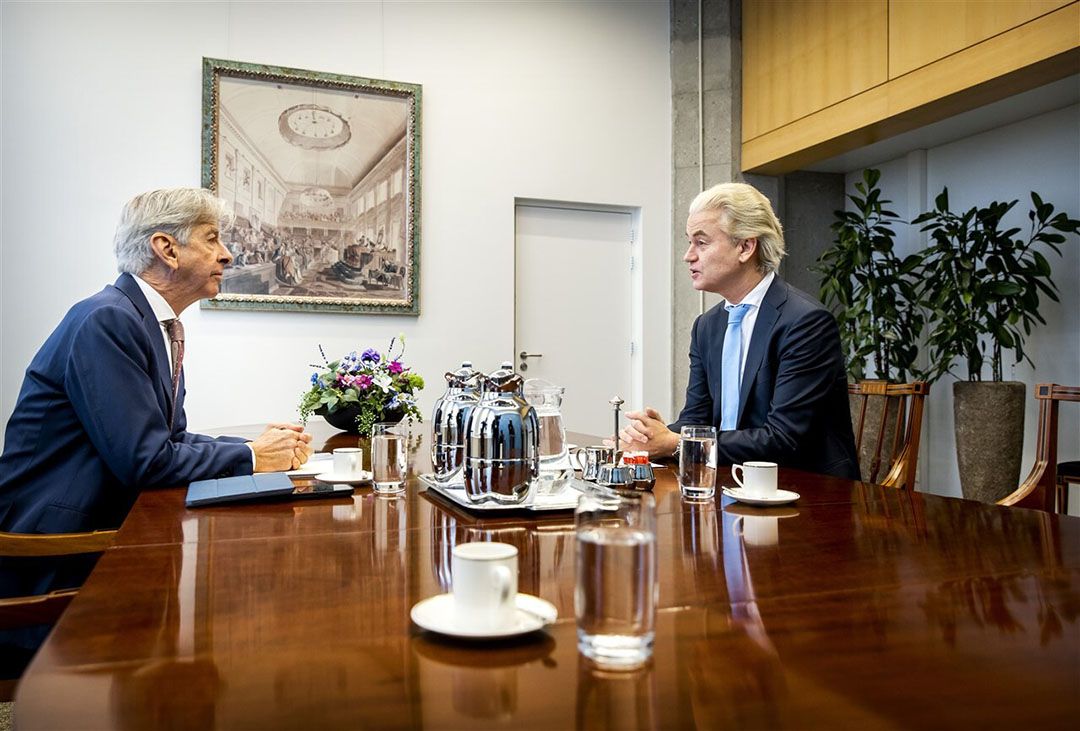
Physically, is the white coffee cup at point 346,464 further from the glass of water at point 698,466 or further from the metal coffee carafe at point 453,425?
the glass of water at point 698,466

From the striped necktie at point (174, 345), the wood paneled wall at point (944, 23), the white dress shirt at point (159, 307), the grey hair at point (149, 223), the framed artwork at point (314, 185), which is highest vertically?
the wood paneled wall at point (944, 23)

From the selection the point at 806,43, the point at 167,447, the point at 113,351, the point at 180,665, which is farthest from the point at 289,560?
the point at 806,43

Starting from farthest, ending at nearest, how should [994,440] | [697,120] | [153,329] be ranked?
[697,120], [994,440], [153,329]

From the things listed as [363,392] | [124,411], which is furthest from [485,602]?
[363,392]

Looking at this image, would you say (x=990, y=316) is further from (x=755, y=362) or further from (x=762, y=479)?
(x=762, y=479)

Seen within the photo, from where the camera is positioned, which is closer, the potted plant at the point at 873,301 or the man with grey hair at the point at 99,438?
the man with grey hair at the point at 99,438

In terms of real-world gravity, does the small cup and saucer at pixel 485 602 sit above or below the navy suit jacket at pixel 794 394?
below

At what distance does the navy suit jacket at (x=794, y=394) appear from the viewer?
2.16m

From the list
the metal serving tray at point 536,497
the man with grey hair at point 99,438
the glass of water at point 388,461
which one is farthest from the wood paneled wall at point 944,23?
the man with grey hair at point 99,438

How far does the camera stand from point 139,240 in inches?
83.8

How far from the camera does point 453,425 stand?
5.58 feet

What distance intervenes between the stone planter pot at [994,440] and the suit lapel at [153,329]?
13.8ft

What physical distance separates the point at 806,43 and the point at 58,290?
4.65m

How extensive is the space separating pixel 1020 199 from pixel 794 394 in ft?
12.4
